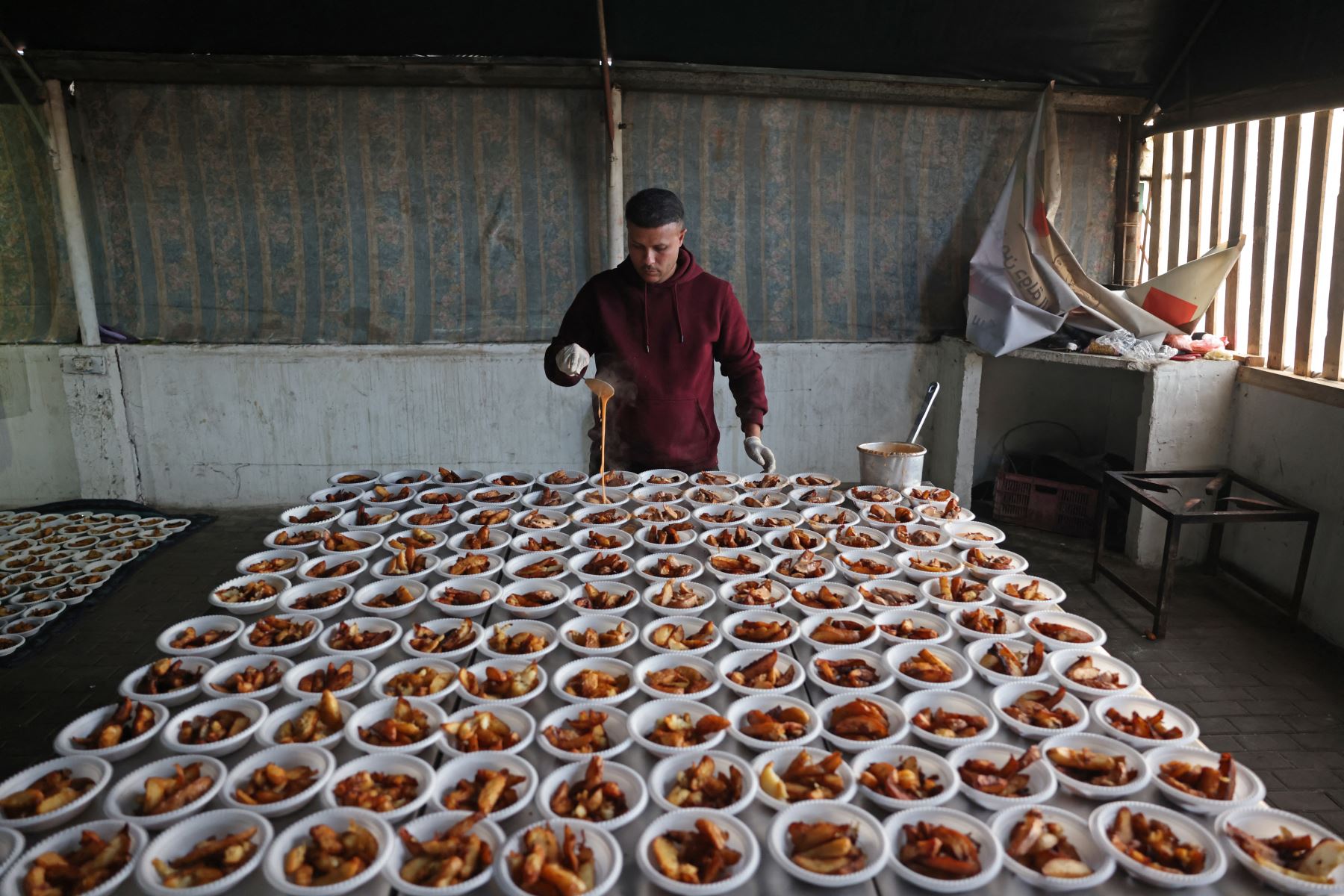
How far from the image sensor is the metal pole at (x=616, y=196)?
577cm

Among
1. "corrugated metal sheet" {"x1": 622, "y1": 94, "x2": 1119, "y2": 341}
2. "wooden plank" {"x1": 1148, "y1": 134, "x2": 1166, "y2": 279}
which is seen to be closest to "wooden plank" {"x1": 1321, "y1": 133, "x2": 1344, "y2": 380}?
"wooden plank" {"x1": 1148, "y1": 134, "x2": 1166, "y2": 279}

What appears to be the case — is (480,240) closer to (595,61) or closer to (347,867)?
(595,61)

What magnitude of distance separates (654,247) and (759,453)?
3.62ft

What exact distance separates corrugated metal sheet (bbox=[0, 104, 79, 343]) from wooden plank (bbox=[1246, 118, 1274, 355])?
26.4 feet

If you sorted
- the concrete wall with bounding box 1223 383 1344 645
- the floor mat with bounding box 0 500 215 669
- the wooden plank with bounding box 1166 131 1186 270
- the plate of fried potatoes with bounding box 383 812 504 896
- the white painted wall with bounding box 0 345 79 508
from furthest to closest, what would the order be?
the white painted wall with bounding box 0 345 79 508 → the wooden plank with bounding box 1166 131 1186 270 → the concrete wall with bounding box 1223 383 1344 645 → the floor mat with bounding box 0 500 215 669 → the plate of fried potatoes with bounding box 383 812 504 896

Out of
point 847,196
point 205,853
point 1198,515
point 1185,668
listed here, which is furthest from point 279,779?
point 847,196

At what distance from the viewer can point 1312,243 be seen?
471cm

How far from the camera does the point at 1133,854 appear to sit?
1450 mm

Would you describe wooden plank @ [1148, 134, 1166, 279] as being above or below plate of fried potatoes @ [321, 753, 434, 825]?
above

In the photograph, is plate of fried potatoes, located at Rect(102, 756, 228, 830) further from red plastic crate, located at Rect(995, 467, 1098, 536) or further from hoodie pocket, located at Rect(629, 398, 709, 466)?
red plastic crate, located at Rect(995, 467, 1098, 536)

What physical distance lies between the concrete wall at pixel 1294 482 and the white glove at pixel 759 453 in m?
3.03

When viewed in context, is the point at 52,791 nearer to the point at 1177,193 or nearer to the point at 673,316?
the point at 673,316

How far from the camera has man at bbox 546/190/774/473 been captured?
394cm

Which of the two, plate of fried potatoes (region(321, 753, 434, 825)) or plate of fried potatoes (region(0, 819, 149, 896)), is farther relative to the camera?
plate of fried potatoes (region(321, 753, 434, 825))
